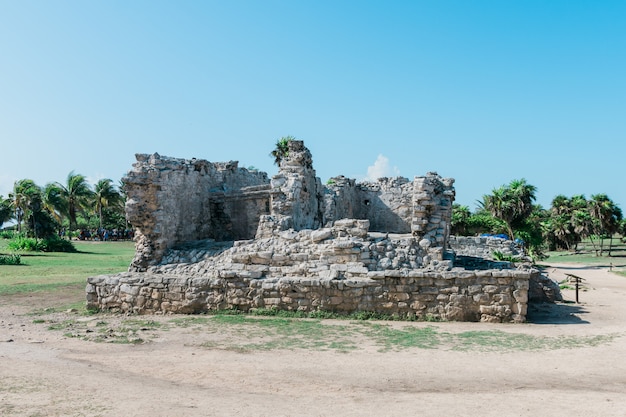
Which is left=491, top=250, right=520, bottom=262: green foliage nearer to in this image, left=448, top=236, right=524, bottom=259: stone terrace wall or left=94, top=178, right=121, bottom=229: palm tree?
left=448, top=236, right=524, bottom=259: stone terrace wall

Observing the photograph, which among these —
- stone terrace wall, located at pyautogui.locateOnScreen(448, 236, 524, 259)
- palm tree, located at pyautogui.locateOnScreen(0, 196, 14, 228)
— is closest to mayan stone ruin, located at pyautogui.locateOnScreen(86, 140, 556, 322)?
stone terrace wall, located at pyautogui.locateOnScreen(448, 236, 524, 259)

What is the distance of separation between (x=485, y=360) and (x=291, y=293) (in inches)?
191

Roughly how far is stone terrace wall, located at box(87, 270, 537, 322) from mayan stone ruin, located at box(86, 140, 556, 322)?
22 mm

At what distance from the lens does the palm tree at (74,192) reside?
55.2 metres

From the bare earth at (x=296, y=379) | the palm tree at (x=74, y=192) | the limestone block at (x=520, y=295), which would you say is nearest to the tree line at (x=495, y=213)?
the palm tree at (x=74, y=192)

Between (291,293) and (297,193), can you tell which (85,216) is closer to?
(297,193)

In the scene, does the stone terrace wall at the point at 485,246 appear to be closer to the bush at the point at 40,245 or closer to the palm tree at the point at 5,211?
the bush at the point at 40,245

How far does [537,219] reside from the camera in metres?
45.7

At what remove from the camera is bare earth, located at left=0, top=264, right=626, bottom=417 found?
5.82 m

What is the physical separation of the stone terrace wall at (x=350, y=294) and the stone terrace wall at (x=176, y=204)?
7.59ft

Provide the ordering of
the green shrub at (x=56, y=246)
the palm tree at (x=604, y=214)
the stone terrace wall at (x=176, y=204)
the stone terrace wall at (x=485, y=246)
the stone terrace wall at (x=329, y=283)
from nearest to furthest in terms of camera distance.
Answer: the stone terrace wall at (x=329, y=283), the stone terrace wall at (x=176, y=204), the stone terrace wall at (x=485, y=246), the green shrub at (x=56, y=246), the palm tree at (x=604, y=214)

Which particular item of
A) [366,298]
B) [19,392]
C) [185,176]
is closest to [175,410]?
[19,392]

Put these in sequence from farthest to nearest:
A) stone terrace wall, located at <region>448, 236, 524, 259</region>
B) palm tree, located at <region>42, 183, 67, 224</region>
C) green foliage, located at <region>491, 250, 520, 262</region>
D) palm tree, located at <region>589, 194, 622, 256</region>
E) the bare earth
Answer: palm tree, located at <region>42, 183, 67, 224</region> < palm tree, located at <region>589, 194, 622, 256</region> < stone terrace wall, located at <region>448, 236, 524, 259</region> < green foliage, located at <region>491, 250, 520, 262</region> < the bare earth

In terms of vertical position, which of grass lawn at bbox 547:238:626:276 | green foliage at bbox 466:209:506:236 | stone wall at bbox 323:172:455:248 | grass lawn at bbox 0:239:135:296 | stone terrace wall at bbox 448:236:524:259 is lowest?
grass lawn at bbox 547:238:626:276
